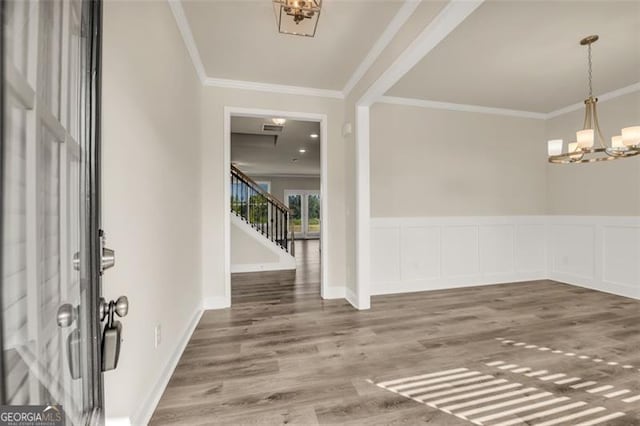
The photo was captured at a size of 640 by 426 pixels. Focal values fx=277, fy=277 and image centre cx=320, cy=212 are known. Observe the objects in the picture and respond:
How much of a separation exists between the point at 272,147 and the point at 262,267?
3.05m

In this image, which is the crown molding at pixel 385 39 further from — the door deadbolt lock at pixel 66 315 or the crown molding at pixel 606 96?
the crown molding at pixel 606 96

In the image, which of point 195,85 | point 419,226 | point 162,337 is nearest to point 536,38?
point 419,226

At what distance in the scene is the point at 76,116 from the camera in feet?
2.27

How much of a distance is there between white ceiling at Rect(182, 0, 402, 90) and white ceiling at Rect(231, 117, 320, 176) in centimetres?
84

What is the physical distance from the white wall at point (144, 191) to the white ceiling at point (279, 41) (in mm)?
334

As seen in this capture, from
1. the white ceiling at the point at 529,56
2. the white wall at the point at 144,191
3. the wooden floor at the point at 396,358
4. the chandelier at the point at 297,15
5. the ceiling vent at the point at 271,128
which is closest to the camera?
the white wall at the point at 144,191

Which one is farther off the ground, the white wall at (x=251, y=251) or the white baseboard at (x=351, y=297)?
the white wall at (x=251, y=251)

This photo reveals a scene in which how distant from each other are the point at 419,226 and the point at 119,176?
3567mm

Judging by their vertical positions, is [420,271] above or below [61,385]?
below

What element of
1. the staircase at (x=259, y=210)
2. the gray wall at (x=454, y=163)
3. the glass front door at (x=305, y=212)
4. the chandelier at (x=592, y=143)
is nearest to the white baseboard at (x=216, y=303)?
the gray wall at (x=454, y=163)

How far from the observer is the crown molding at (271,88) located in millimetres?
3273

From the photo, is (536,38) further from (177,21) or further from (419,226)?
(177,21)

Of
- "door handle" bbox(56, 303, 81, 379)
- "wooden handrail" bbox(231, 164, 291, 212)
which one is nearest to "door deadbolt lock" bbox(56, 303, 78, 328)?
"door handle" bbox(56, 303, 81, 379)

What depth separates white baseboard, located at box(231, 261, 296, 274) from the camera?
5.32m
